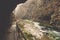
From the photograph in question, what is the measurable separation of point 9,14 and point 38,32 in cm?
251

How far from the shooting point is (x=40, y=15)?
382 cm

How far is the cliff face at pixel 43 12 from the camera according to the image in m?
3.38

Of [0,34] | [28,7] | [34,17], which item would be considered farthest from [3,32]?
[34,17]

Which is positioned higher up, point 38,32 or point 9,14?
point 9,14

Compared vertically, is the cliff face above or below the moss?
above

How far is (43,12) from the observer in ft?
12.3

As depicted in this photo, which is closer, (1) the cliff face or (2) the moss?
(2) the moss

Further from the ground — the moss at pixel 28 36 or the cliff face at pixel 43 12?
the cliff face at pixel 43 12

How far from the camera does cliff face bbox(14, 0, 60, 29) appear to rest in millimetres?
3382

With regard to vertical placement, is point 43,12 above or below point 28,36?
above

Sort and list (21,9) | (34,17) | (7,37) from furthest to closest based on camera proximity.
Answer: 1. (7,37)
2. (21,9)
3. (34,17)

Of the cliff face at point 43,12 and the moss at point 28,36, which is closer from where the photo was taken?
the moss at point 28,36

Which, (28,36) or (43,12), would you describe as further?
(43,12)

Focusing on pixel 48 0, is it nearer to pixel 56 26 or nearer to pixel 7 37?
pixel 56 26
